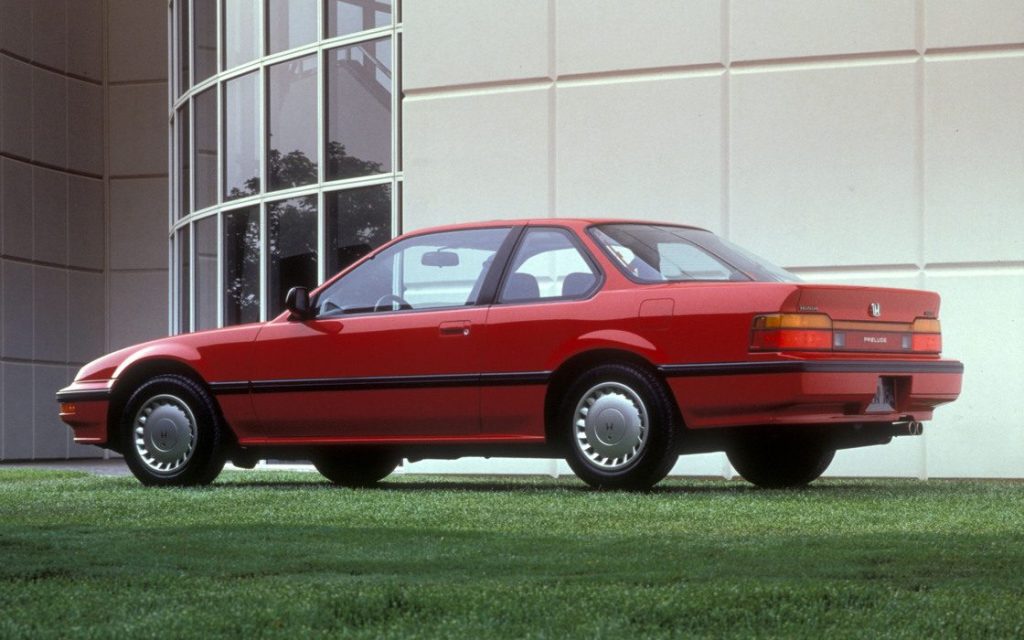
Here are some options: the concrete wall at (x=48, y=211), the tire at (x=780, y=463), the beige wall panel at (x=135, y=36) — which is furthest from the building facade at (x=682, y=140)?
the beige wall panel at (x=135, y=36)

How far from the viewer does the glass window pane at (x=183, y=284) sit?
18.2 m

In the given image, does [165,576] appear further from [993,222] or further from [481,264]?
[993,222]

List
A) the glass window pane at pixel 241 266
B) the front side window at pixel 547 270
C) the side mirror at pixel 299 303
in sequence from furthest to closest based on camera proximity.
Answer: the glass window pane at pixel 241 266 < the side mirror at pixel 299 303 < the front side window at pixel 547 270

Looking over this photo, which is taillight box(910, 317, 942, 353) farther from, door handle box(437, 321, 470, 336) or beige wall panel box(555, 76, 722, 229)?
beige wall panel box(555, 76, 722, 229)

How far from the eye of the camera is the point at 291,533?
6.52 metres

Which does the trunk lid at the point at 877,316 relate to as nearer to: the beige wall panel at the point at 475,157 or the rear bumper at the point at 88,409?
the rear bumper at the point at 88,409

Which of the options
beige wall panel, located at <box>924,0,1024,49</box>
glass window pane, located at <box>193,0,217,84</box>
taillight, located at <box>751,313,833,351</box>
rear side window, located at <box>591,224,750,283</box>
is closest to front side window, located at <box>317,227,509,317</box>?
rear side window, located at <box>591,224,750,283</box>

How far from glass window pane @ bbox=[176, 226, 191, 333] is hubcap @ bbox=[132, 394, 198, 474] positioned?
8598mm

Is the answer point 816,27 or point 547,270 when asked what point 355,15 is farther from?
point 547,270

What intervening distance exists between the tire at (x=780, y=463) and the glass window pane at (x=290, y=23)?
291 inches

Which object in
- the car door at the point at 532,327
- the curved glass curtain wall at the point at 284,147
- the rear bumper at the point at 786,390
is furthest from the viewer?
the curved glass curtain wall at the point at 284,147

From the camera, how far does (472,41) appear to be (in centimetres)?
1335

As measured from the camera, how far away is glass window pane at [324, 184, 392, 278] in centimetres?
1476

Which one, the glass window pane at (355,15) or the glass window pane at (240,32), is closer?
the glass window pane at (355,15)
